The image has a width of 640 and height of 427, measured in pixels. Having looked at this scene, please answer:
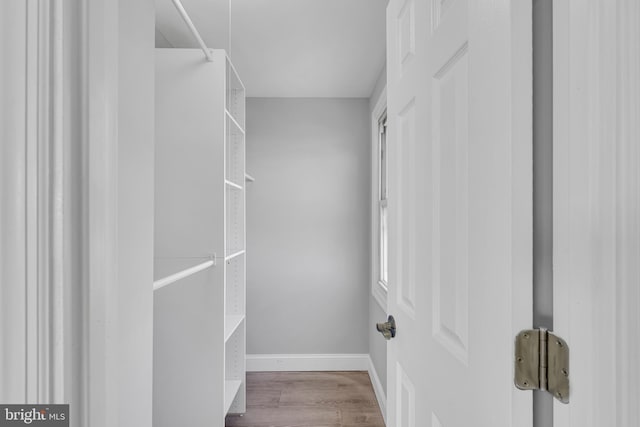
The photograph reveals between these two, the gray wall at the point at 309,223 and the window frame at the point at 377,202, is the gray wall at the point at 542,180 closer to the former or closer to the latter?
the window frame at the point at 377,202

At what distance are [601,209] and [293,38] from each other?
2.38m

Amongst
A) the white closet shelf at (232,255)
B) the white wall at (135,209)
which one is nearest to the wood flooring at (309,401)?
the white closet shelf at (232,255)

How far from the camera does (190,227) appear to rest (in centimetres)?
208

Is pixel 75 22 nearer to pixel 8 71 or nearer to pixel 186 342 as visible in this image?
pixel 8 71

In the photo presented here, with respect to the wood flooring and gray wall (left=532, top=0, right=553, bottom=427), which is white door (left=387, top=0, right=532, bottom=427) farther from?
the wood flooring

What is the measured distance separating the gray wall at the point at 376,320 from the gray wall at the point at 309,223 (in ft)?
0.39

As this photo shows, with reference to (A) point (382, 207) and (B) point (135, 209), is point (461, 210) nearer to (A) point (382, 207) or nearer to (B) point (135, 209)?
(B) point (135, 209)

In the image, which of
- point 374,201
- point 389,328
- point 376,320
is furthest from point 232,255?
point 374,201

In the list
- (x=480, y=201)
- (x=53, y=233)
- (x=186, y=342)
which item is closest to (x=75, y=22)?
(x=53, y=233)

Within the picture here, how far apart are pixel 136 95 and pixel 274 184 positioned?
2.97 meters

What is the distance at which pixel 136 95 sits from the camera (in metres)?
0.65

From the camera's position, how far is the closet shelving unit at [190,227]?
2.05 meters

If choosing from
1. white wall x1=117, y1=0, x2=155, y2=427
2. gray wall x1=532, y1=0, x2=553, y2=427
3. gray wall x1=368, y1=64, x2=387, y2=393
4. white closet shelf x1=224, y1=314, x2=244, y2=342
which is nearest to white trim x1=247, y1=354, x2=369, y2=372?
gray wall x1=368, y1=64, x2=387, y2=393

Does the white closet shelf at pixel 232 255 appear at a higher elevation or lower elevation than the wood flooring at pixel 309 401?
higher
